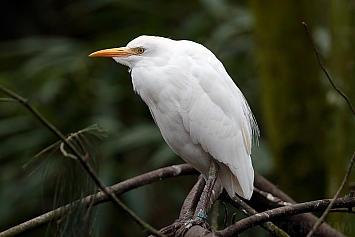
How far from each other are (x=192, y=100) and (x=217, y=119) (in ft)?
0.35

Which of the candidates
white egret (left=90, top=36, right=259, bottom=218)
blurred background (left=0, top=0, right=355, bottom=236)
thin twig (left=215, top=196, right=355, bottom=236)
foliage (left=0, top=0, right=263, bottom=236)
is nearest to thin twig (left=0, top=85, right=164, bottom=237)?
thin twig (left=215, top=196, right=355, bottom=236)

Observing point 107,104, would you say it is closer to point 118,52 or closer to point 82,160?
point 118,52

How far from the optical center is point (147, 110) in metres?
3.52

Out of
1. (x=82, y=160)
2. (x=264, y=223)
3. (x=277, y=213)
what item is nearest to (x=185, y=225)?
(x=264, y=223)

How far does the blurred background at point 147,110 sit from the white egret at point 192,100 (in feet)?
2.02

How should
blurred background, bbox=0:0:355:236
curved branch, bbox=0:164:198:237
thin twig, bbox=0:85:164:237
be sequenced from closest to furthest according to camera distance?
thin twig, bbox=0:85:164:237
curved branch, bbox=0:164:198:237
blurred background, bbox=0:0:355:236

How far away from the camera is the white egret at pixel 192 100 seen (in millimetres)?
1734

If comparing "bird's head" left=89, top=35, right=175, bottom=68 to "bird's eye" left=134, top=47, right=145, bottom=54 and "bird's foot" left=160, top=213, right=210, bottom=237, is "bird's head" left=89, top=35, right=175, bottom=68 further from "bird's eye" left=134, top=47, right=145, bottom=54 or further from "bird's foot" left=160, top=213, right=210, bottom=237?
"bird's foot" left=160, top=213, right=210, bottom=237

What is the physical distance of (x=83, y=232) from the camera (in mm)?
1276

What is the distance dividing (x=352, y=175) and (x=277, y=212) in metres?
1.12

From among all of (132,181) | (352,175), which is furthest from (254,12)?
(132,181)

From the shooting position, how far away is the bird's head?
1.73 meters

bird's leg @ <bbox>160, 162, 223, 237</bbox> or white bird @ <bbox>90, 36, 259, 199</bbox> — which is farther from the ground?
white bird @ <bbox>90, 36, 259, 199</bbox>

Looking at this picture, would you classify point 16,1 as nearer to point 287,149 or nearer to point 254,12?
point 254,12
